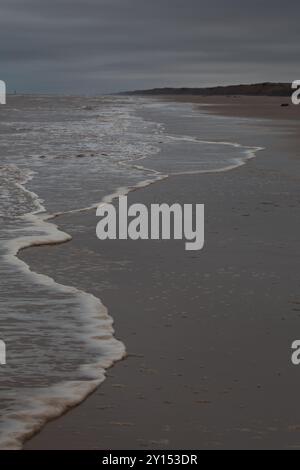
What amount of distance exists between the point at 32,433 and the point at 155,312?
192 cm

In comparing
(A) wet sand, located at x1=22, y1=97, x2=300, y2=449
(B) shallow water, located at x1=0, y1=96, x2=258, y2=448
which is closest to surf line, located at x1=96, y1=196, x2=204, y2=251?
(A) wet sand, located at x1=22, y1=97, x2=300, y2=449

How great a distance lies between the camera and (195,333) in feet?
16.7

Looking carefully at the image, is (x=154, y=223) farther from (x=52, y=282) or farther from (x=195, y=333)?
(x=195, y=333)

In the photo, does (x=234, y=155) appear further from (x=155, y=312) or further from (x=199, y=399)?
(x=199, y=399)

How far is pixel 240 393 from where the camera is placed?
4152 millimetres

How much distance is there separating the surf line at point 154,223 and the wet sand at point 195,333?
0.46 ft

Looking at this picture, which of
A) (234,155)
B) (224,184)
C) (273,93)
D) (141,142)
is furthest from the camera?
(273,93)

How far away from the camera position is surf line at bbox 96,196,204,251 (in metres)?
8.12

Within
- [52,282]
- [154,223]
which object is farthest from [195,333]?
[154,223]

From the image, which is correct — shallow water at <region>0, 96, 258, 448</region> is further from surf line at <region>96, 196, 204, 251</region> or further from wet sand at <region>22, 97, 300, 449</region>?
surf line at <region>96, 196, 204, 251</region>

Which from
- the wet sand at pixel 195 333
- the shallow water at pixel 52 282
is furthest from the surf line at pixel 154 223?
the shallow water at pixel 52 282

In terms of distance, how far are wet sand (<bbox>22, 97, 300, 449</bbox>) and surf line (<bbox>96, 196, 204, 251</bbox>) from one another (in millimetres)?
141

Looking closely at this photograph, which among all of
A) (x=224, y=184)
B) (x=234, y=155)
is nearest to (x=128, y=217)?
(x=224, y=184)

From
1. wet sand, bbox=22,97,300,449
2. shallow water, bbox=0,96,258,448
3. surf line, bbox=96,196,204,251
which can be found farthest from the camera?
surf line, bbox=96,196,204,251
